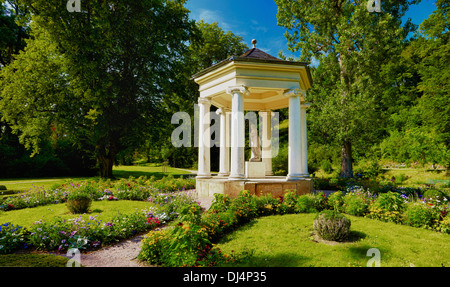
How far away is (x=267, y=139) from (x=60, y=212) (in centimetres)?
1267

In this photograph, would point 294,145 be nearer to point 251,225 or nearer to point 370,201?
point 370,201

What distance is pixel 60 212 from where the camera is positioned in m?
10.9

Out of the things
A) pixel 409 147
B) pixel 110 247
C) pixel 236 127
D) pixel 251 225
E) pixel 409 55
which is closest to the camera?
pixel 110 247

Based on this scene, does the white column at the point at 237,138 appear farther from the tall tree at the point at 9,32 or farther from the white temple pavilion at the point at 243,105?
the tall tree at the point at 9,32

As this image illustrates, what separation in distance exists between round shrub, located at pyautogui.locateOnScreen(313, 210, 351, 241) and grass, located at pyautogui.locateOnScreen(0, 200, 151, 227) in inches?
297

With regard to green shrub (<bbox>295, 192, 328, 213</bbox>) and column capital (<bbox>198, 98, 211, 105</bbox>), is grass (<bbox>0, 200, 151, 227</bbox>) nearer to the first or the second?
column capital (<bbox>198, 98, 211, 105</bbox>)

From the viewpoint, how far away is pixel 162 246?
5.79 metres

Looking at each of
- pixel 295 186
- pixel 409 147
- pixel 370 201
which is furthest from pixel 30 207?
pixel 409 147

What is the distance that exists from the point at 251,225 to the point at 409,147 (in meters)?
21.2

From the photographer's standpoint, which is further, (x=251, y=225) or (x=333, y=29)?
(x=333, y=29)

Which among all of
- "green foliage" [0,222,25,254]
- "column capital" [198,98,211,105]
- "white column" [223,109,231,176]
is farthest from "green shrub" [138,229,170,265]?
"white column" [223,109,231,176]

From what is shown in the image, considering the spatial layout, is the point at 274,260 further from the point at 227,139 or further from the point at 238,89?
the point at 227,139

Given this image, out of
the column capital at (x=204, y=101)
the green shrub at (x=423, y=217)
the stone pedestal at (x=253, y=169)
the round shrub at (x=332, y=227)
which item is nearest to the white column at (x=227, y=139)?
the stone pedestal at (x=253, y=169)
